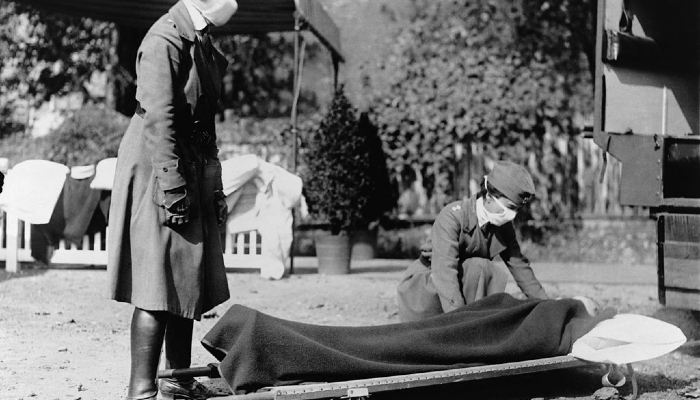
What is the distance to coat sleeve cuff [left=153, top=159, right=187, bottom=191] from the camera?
12.0ft

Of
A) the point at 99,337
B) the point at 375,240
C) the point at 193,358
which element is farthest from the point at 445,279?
the point at 375,240

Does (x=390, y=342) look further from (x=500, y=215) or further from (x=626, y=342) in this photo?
(x=500, y=215)

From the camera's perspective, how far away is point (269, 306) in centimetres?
731

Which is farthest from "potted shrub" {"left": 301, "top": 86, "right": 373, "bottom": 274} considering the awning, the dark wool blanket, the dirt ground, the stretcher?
the stretcher

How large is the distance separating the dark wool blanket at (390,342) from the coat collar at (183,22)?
4.03 feet

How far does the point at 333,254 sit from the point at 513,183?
187 inches

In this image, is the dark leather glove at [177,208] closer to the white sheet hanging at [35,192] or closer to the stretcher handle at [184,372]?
the stretcher handle at [184,372]

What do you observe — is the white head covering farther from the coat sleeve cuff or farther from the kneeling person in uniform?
the kneeling person in uniform

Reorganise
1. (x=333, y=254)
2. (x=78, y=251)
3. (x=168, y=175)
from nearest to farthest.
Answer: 1. (x=168, y=175)
2. (x=78, y=251)
3. (x=333, y=254)

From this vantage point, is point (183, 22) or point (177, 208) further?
point (183, 22)

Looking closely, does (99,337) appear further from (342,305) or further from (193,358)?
(342,305)

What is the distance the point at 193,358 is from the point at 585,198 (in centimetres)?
803

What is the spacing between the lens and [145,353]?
12.2ft

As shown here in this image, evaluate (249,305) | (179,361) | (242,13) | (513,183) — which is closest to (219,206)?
(179,361)
